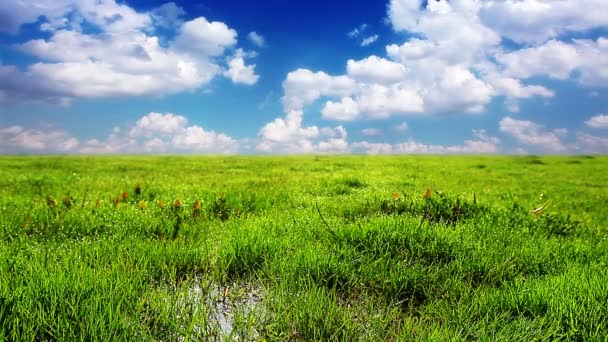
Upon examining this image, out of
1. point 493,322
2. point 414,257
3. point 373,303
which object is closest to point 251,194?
point 414,257

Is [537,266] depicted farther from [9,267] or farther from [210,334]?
[9,267]

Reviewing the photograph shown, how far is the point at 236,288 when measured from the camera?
3.51 meters

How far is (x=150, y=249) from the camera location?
13.5 ft

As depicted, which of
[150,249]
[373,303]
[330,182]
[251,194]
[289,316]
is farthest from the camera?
[330,182]

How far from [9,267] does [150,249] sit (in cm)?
121

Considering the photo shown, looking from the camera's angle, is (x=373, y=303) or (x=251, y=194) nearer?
(x=373, y=303)

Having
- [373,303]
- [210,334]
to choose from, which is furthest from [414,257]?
[210,334]

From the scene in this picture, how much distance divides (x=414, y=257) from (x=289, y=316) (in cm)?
194

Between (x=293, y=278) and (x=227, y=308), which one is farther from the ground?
(x=293, y=278)

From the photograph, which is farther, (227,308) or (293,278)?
(293,278)

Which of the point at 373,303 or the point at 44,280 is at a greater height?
the point at 44,280

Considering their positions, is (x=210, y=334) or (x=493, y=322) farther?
(x=493, y=322)

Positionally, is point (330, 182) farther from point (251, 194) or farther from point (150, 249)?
point (150, 249)

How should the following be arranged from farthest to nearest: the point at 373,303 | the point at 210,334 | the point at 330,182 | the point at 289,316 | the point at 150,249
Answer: the point at 330,182
the point at 150,249
the point at 373,303
the point at 289,316
the point at 210,334
